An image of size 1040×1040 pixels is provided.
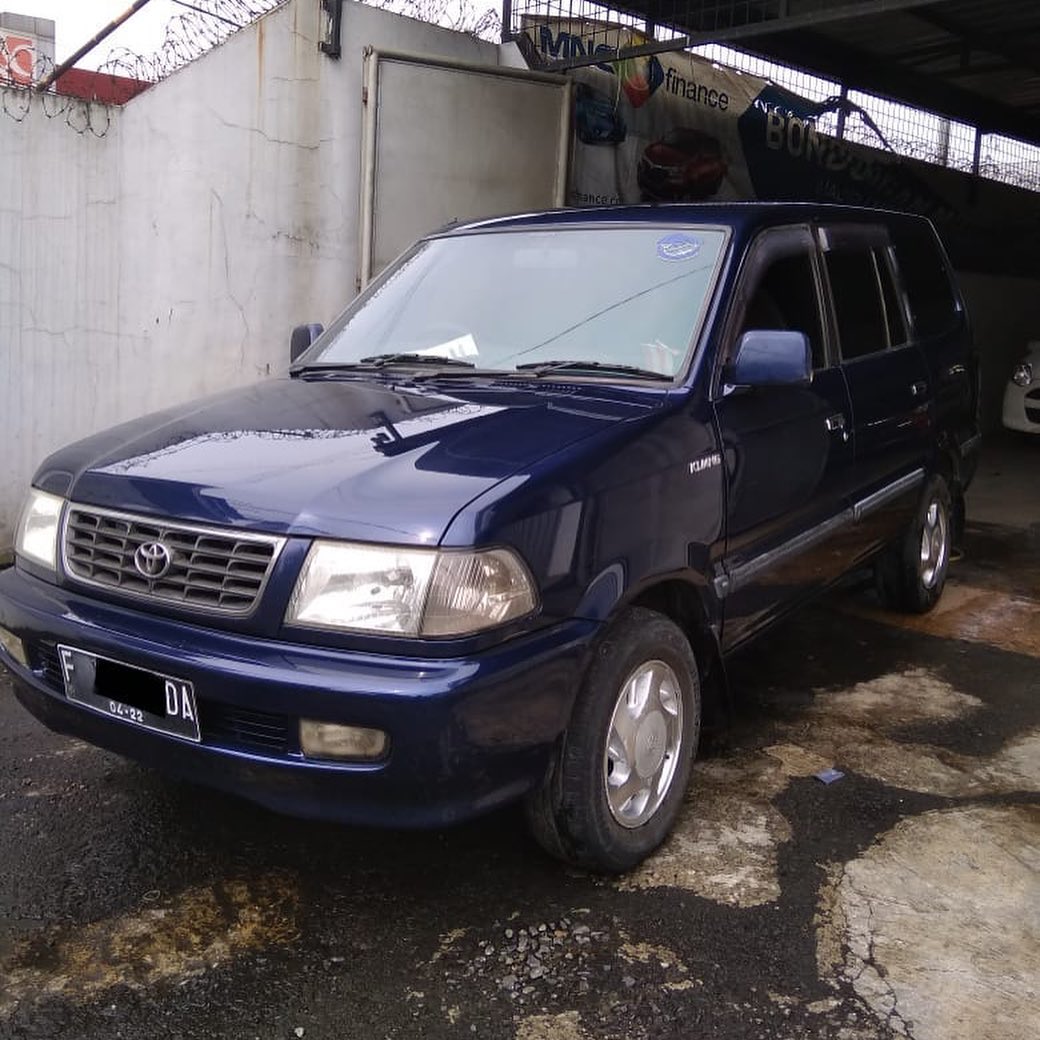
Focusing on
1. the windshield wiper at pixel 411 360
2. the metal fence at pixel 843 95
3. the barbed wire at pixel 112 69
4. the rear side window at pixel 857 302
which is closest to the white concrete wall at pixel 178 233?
the barbed wire at pixel 112 69

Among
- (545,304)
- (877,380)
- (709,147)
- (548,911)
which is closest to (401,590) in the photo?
(548,911)

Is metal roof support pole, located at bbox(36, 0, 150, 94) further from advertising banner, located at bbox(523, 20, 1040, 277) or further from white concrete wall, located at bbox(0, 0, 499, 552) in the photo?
advertising banner, located at bbox(523, 20, 1040, 277)

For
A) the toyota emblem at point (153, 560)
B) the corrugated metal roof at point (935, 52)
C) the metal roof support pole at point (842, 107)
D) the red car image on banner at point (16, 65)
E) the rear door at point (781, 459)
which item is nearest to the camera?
the toyota emblem at point (153, 560)

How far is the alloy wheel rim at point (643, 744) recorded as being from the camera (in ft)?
9.40

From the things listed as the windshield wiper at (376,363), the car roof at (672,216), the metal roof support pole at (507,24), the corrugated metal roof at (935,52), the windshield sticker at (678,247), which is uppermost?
the corrugated metal roof at (935,52)

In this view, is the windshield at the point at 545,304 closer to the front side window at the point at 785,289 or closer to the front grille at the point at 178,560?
the front side window at the point at 785,289

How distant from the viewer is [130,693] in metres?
2.63

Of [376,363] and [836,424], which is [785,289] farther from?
[376,363]

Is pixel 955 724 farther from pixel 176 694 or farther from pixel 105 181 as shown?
pixel 105 181

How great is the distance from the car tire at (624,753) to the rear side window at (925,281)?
2.70m

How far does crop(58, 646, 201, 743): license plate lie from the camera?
254 cm

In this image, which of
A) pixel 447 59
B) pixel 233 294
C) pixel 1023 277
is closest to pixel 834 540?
pixel 233 294

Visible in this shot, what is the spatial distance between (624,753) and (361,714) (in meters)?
0.84

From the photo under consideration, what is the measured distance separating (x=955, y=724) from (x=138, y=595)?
9.82 feet
